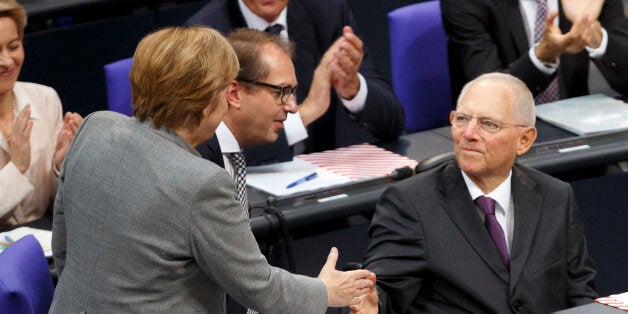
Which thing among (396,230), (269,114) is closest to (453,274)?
(396,230)

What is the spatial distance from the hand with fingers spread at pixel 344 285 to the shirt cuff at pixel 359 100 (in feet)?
5.16

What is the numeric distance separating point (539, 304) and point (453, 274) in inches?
10.4

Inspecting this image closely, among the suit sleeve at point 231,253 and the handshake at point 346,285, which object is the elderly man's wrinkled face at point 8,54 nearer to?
the handshake at point 346,285

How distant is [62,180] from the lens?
2.61m

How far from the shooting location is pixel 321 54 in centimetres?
462

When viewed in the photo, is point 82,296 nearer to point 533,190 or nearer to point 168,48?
point 168,48

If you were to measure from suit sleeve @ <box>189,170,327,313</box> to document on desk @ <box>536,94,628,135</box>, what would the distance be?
2048mm

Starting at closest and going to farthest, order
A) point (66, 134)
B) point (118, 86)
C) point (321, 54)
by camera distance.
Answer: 1. point (66, 134)
2. point (118, 86)
3. point (321, 54)

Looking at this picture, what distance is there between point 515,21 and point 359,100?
0.83 m

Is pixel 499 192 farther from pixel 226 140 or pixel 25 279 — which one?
pixel 25 279

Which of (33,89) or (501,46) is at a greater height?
(33,89)

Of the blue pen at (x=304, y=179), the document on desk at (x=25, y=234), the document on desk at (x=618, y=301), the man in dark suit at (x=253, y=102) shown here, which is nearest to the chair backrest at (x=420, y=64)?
the blue pen at (x=304, y=179)

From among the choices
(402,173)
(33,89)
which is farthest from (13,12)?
(402,173)

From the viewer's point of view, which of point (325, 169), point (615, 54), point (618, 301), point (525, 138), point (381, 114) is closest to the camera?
point (618, 301)
